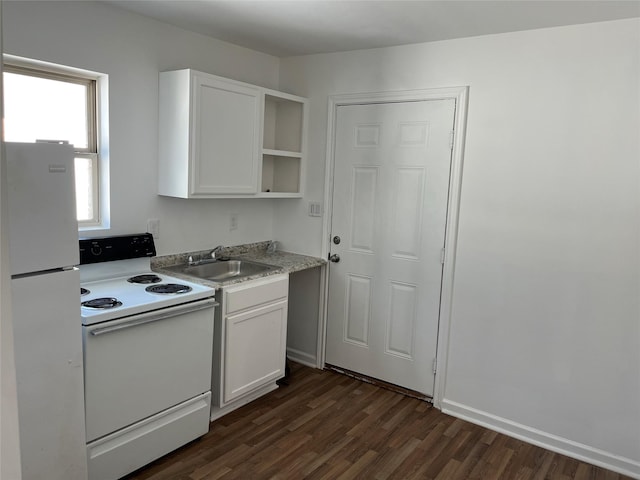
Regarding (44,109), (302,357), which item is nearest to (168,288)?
(44,109)

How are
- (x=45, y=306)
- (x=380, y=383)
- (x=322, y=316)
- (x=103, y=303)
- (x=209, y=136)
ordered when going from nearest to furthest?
(x=45, y=306) → (x=103, y=303) → (x=209, y=136) → (x=380, y=383) → (x=322, y=316)

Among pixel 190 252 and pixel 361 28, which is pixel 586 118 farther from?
pixel 190 252

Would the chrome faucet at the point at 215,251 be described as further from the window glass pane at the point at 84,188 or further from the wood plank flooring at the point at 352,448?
the wood plank flooring at the point at 352,448

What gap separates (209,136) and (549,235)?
2.11 metres

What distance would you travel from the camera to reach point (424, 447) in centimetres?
285

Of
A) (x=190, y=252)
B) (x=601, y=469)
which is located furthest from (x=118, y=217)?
(x=601, y=469)

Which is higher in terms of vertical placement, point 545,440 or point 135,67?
point 135,67

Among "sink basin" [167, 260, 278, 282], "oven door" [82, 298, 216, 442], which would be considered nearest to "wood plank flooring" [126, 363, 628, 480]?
"oven door" [82, 298, 216, 442]

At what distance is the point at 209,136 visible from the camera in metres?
3.05

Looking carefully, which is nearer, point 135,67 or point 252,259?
point 135,67

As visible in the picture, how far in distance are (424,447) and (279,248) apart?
74.8 inches

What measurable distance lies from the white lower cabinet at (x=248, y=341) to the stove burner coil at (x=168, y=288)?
247 mm

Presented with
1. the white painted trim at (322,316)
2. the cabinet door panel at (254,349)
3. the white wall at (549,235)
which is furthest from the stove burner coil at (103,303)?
the white wall at (549,235)

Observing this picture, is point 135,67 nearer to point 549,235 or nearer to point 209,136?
point 209,136
